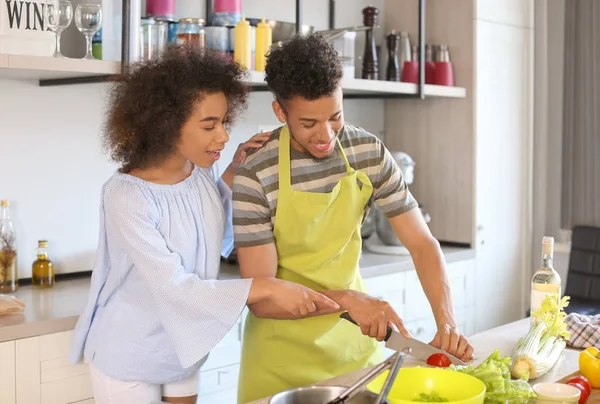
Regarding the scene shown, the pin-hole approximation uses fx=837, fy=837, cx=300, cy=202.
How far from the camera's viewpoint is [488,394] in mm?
1528

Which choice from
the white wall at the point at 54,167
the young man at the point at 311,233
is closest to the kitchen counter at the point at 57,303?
the white wall at the point at 54,167

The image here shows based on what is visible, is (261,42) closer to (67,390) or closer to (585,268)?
(67,390)

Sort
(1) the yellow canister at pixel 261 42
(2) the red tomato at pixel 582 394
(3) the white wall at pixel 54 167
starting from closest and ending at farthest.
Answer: (2) the red tomato at pixel 582 394 → (3) the white wall at pixel 54 167 → (1) the yellow canister at pixel 261 42

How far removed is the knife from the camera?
1.72m

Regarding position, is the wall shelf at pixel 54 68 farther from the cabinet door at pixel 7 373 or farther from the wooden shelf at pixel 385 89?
the cabinet door at pixel 7 373

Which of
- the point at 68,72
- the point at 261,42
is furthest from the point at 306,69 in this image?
the point at 261,42

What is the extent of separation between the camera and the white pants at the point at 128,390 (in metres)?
1.90

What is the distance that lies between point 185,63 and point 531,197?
2.50m

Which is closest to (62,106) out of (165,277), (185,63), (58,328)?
(58,328)

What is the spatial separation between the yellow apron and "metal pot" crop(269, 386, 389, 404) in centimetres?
61

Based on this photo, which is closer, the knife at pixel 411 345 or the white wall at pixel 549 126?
the knife at pixel 411 345

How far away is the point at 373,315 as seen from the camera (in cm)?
175

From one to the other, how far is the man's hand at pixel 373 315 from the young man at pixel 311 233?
0.06 m

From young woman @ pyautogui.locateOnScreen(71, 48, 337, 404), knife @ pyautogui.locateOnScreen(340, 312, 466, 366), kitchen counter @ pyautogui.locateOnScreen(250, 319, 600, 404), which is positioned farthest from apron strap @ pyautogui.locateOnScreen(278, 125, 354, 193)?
kitchen counter @ pyautogui.locateOnScreen(250, 319, 600, 404)
